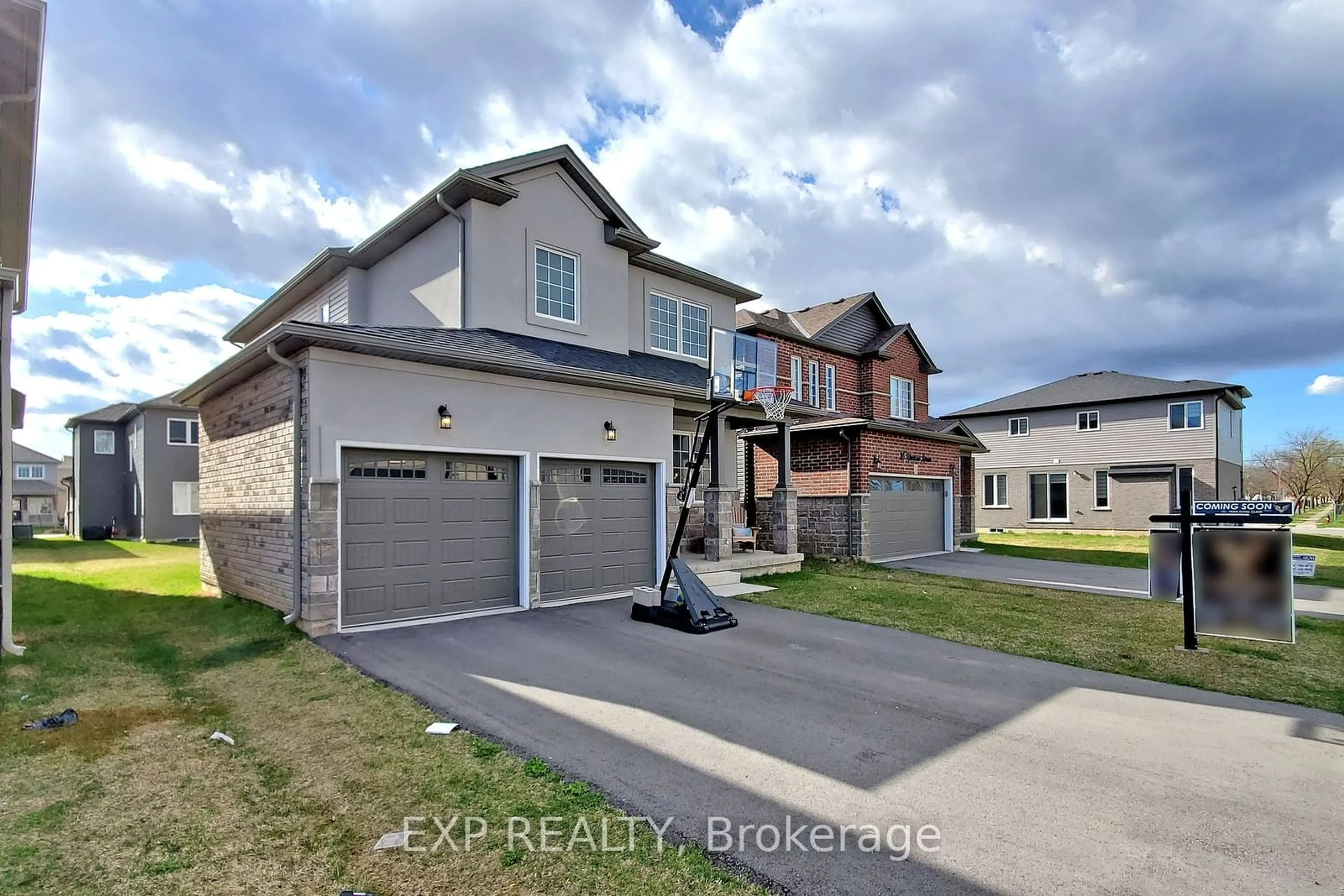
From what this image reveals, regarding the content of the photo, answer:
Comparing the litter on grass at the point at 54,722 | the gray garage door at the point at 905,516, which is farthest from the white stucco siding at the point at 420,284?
the gray garage door at the point at 905,516

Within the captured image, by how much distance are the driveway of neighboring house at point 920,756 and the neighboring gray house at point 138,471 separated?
23663 millimetres

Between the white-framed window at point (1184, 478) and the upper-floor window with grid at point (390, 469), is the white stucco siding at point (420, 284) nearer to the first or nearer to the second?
the upper-floor window with grid at point (390, 469)

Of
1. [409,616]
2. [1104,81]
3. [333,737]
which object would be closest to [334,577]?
[409,616]

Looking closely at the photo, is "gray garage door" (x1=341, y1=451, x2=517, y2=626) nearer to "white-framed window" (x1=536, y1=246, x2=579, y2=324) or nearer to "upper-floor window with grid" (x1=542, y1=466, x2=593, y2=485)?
"upper-floor window with grid" (x1=542, y1=466, x2=593, y2=485)

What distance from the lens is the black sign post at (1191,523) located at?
7141 mm

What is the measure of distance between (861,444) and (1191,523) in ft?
28.4

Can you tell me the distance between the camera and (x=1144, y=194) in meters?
14.6

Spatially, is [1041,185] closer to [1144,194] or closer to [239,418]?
[1144,194]

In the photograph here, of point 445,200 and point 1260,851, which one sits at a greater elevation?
point 445,200

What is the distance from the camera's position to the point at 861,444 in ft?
52.2

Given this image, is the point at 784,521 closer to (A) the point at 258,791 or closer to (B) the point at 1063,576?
(B) the point at 1063,576

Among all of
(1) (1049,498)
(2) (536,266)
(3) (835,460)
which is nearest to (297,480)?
(2) (536,266)

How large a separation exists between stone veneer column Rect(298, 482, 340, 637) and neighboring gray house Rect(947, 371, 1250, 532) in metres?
27.6

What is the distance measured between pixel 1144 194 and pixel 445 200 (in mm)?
15145
